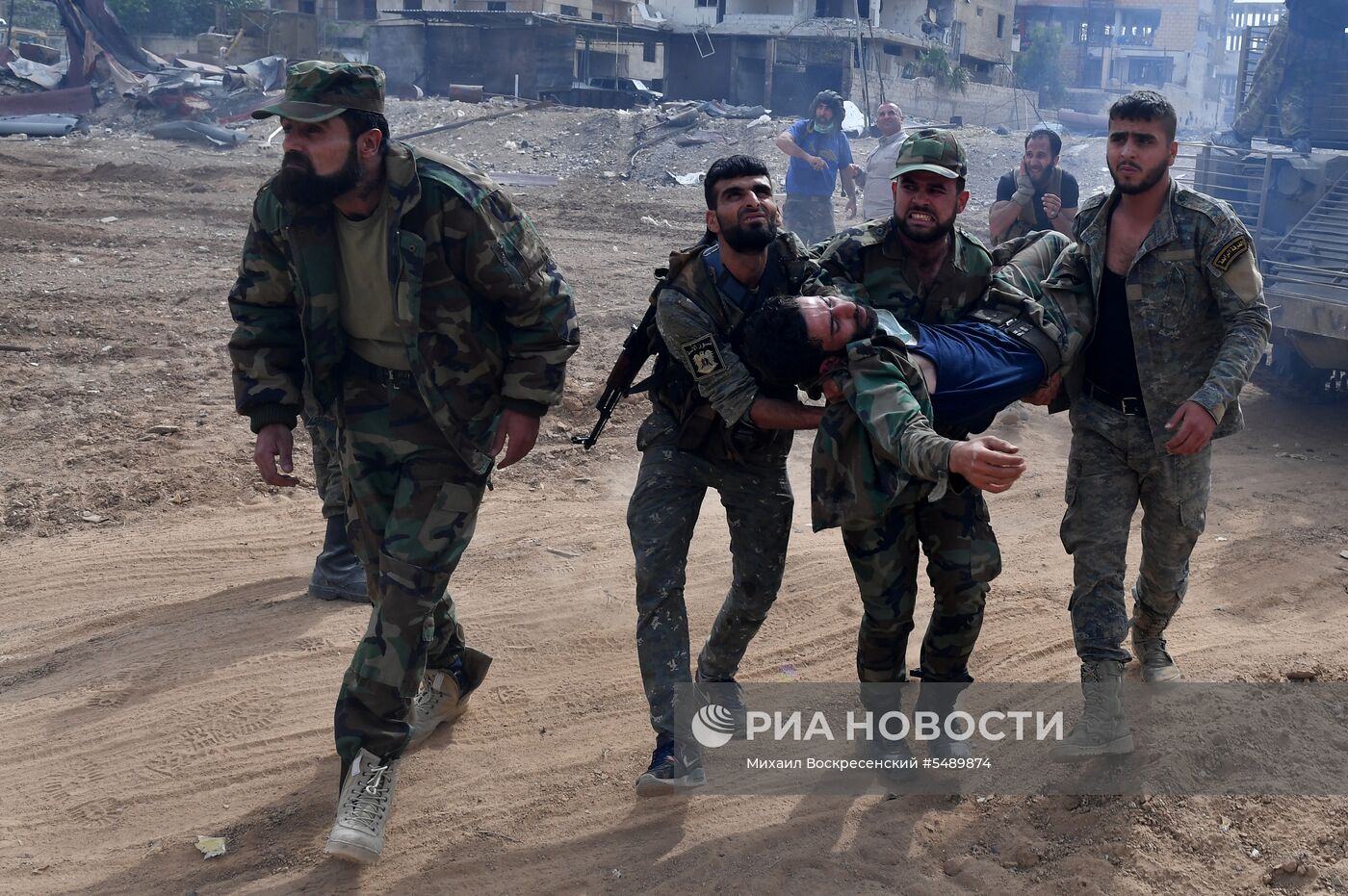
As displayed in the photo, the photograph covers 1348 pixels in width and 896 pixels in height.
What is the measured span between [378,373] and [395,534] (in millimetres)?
532

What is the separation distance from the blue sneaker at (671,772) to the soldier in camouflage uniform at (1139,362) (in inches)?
49.1

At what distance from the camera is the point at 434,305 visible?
148 inches

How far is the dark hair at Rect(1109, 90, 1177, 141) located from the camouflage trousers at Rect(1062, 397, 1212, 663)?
0.96 metres

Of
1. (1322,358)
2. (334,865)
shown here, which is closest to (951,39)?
(1322,358)

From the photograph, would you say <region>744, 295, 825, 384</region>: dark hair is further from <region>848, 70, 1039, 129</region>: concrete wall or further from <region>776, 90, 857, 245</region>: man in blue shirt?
<region>848, 70, 1039, 129</region>: concrete wall

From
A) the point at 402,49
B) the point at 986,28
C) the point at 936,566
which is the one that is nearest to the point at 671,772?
the point at 936,566

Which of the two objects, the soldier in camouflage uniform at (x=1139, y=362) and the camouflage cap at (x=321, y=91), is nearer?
the camouflage cap at (x=321, y=91)

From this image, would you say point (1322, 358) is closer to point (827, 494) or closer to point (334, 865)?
point (827, 494)

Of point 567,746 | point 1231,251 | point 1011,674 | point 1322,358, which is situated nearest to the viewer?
point 1231,251

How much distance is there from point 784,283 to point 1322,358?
5727mm

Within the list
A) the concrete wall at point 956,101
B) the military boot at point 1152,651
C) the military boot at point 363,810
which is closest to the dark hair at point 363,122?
the military boot at point 363,810

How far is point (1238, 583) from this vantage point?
573 centimetres

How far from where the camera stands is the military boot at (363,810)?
11.6 feet

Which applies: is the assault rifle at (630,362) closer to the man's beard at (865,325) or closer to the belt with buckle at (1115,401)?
the man's beard at (865,325)
